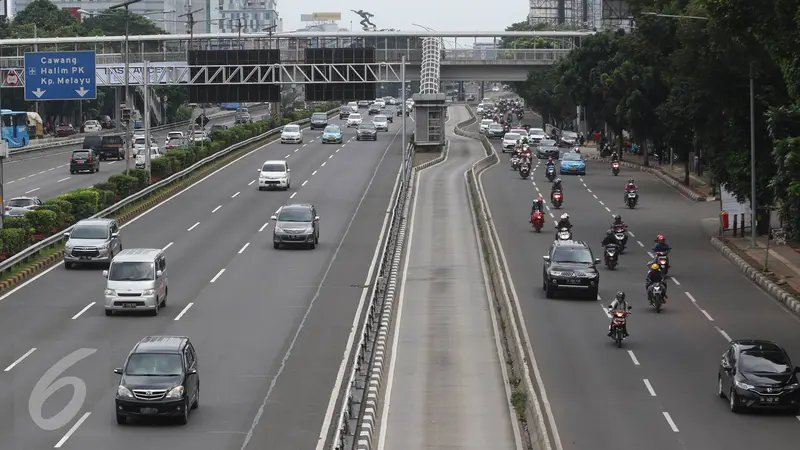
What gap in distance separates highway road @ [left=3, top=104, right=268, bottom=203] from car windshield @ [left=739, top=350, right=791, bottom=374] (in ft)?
149

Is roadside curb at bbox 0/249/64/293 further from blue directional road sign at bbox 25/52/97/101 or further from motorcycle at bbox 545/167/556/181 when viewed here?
motorcycle at bbox 545/167/556/181

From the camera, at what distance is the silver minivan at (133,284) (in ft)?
119

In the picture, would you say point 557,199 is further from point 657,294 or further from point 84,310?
point 84,310

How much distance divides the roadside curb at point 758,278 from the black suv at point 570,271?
18.5 feet

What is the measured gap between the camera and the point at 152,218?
5856cm

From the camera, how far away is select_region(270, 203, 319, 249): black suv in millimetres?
49562

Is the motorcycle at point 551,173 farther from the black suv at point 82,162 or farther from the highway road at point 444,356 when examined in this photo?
the black suv at point 82,162

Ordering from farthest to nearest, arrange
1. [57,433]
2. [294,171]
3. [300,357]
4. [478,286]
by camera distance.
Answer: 1. [294,171]
2. [478,286]
3. [300,357]
4. [57,433]

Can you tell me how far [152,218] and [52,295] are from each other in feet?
60.6

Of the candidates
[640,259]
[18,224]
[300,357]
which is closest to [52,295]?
[18,224]

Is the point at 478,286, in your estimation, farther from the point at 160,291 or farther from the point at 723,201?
the point at 723,201

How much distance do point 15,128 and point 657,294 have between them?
7321cm

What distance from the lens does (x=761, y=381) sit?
2686 centimetres

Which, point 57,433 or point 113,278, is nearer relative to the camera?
point 57,433
